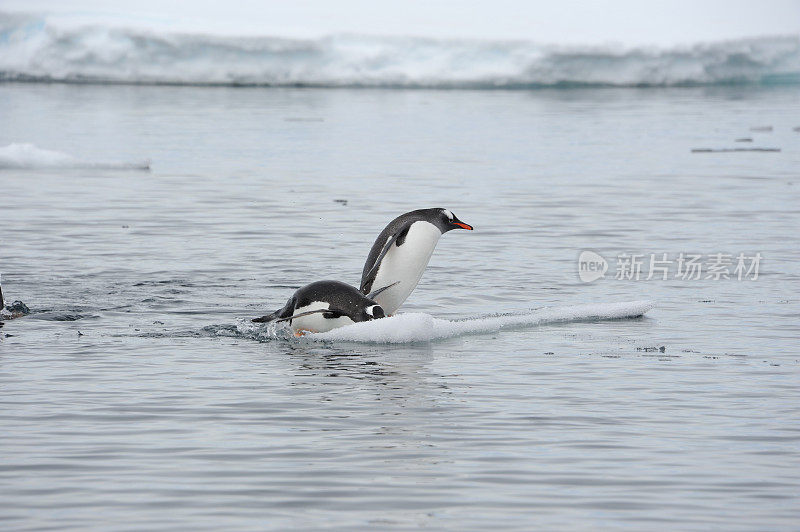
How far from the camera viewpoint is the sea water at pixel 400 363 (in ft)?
19.5

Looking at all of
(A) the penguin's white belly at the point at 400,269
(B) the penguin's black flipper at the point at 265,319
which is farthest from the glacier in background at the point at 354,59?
(B) the penguin's black flipper at the point at 265,319

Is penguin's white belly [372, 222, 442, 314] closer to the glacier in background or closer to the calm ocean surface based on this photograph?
the calm ocean surface

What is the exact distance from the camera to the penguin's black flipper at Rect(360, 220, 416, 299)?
11.1 metres

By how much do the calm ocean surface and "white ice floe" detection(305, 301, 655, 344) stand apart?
3.8 inches

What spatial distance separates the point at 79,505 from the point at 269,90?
160 feet

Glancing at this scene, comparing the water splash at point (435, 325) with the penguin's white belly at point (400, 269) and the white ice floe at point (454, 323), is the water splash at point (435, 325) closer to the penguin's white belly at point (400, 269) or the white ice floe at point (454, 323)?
the white ice floe at point (454, 323)

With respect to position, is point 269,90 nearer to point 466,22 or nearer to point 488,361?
point 466,22

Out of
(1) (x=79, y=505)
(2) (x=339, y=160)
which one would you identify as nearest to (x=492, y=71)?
(2) (x=339, y=160)

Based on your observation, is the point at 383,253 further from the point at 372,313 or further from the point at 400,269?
the point at 372,313

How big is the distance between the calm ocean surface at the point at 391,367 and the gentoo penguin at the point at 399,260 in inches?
20.0

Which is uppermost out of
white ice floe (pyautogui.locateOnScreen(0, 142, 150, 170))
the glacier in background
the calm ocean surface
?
the glacier in background

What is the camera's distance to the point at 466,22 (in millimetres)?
55812

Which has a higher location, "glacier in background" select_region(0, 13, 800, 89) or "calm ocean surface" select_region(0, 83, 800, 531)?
"glacier in background" select_region(0, 13, 800, 89)

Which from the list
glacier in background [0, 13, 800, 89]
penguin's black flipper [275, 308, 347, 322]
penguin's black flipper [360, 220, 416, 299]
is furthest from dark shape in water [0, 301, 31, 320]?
glacier in background [0, 13, 800, 89]
